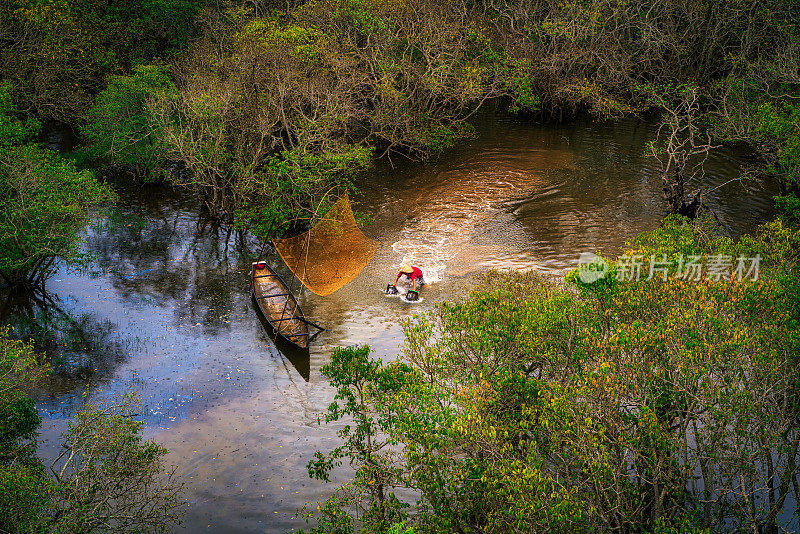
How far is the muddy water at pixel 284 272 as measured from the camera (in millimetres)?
18969

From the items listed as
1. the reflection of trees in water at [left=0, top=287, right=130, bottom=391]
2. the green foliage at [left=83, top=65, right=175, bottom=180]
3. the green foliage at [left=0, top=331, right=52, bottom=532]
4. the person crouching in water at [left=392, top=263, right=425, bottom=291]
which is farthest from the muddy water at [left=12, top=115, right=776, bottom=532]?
the green foliage at [left=0, top=331, right=52, bottom=532]

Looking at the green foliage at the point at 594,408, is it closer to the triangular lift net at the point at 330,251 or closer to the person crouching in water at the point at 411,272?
the person crouching in water at the point at 411,272

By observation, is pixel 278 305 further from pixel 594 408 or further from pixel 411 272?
pixel 594 408

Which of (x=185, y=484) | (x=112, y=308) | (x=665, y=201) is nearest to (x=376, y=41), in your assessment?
(x=665, y=201)

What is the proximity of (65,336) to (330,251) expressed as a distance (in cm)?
1161

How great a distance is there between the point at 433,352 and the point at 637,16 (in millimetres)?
40027

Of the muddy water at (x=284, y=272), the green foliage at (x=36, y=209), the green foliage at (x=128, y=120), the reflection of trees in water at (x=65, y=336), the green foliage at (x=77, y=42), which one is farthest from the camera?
the green foliage at (x=77, y=42)

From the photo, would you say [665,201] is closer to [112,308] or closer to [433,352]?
[433,352]

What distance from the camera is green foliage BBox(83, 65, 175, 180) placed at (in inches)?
1369

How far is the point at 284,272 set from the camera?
28969mm

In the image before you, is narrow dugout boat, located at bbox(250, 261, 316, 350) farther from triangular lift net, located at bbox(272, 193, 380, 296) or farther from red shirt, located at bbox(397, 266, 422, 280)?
red shirt, located at bbox(397, 266, 422, 280)

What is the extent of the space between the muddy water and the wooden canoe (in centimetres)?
68

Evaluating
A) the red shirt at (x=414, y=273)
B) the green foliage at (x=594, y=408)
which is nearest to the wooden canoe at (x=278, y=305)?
the red shirt at (x=414, y=273)

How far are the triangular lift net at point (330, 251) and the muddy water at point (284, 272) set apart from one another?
74cm
